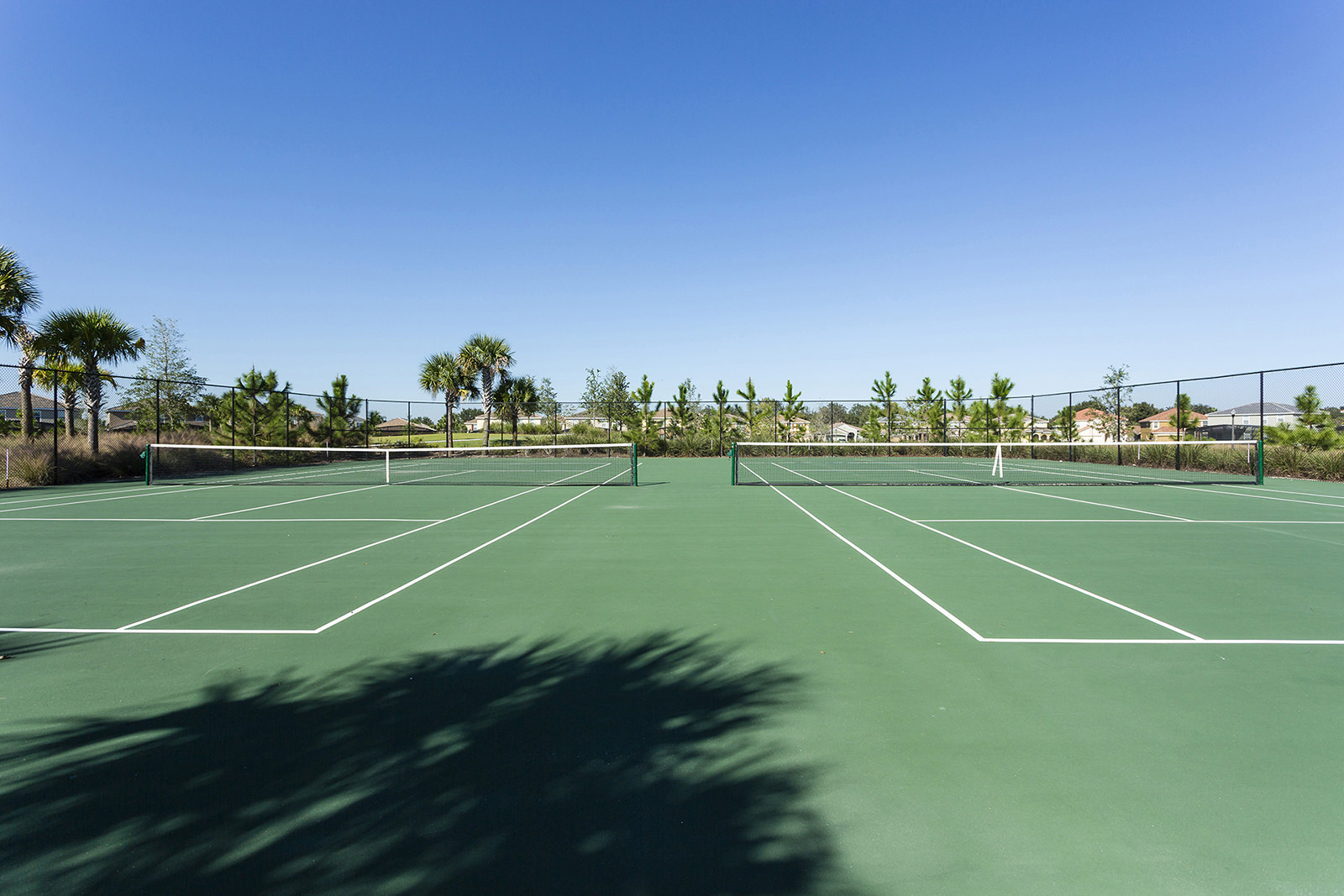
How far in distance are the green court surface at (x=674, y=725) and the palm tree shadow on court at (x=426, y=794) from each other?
2 cm

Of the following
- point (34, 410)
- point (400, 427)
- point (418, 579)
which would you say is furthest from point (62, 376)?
point (418, 579)

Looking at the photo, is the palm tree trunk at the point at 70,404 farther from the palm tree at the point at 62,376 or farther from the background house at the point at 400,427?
the background house at the point at 400,427

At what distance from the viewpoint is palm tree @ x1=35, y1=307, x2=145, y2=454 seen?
21141 millimetres

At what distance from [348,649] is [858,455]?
111 ft

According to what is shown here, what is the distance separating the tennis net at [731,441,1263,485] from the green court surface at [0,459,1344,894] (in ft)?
41.9

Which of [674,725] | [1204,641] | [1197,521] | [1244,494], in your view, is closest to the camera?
[674,725]

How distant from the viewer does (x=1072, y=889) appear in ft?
7.80

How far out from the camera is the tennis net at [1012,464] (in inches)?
822

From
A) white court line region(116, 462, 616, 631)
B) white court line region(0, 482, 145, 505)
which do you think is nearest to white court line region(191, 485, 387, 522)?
white court line region(116, 462, 616, 631)

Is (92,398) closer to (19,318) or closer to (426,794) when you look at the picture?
(19,318)

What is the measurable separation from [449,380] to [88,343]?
1924cm

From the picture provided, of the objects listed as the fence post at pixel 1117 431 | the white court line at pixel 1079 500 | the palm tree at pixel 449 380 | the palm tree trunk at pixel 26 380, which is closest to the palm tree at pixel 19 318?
the palm tree trunk at pixel 26 380

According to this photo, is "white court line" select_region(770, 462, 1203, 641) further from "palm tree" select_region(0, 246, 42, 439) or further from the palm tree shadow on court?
"palm tree" select_region(0, 246, 42, 439)

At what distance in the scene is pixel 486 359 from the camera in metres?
40.5
